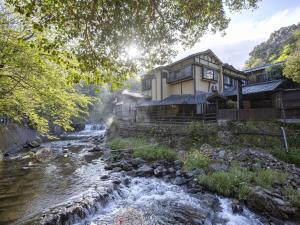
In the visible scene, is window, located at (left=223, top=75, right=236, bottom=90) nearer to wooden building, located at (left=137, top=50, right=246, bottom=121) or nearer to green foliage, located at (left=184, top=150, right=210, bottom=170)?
wooden building, located at (left=137, top=50, right=246, bottom=121)

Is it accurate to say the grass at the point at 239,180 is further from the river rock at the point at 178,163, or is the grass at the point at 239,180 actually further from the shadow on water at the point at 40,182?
the shadow on water at the point at 40,182

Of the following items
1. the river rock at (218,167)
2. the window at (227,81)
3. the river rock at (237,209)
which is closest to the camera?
the river rock at (237,209)

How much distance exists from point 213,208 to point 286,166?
501 centimetres

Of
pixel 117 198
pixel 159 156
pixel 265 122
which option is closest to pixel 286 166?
pixel 265 122

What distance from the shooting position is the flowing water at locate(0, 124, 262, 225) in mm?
6595

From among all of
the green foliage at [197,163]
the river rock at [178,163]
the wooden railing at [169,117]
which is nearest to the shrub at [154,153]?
the river rock at [178,163]

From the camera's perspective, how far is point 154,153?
14195 mm

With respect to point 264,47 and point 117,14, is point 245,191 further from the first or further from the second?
point 264,47

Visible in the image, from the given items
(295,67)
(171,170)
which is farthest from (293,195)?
(295,67)

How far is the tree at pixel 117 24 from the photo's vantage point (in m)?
4.15

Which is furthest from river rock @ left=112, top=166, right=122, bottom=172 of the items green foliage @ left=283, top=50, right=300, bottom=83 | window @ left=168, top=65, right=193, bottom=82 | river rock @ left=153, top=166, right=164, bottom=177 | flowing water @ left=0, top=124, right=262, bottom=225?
window @ left=168, top=65, right=193, bottom=82

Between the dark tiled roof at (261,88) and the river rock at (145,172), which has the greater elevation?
the dark tiled roof at (261,88)

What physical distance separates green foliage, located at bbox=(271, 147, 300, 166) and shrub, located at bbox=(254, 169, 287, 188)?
1882 millimetres

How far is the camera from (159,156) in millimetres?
13812
